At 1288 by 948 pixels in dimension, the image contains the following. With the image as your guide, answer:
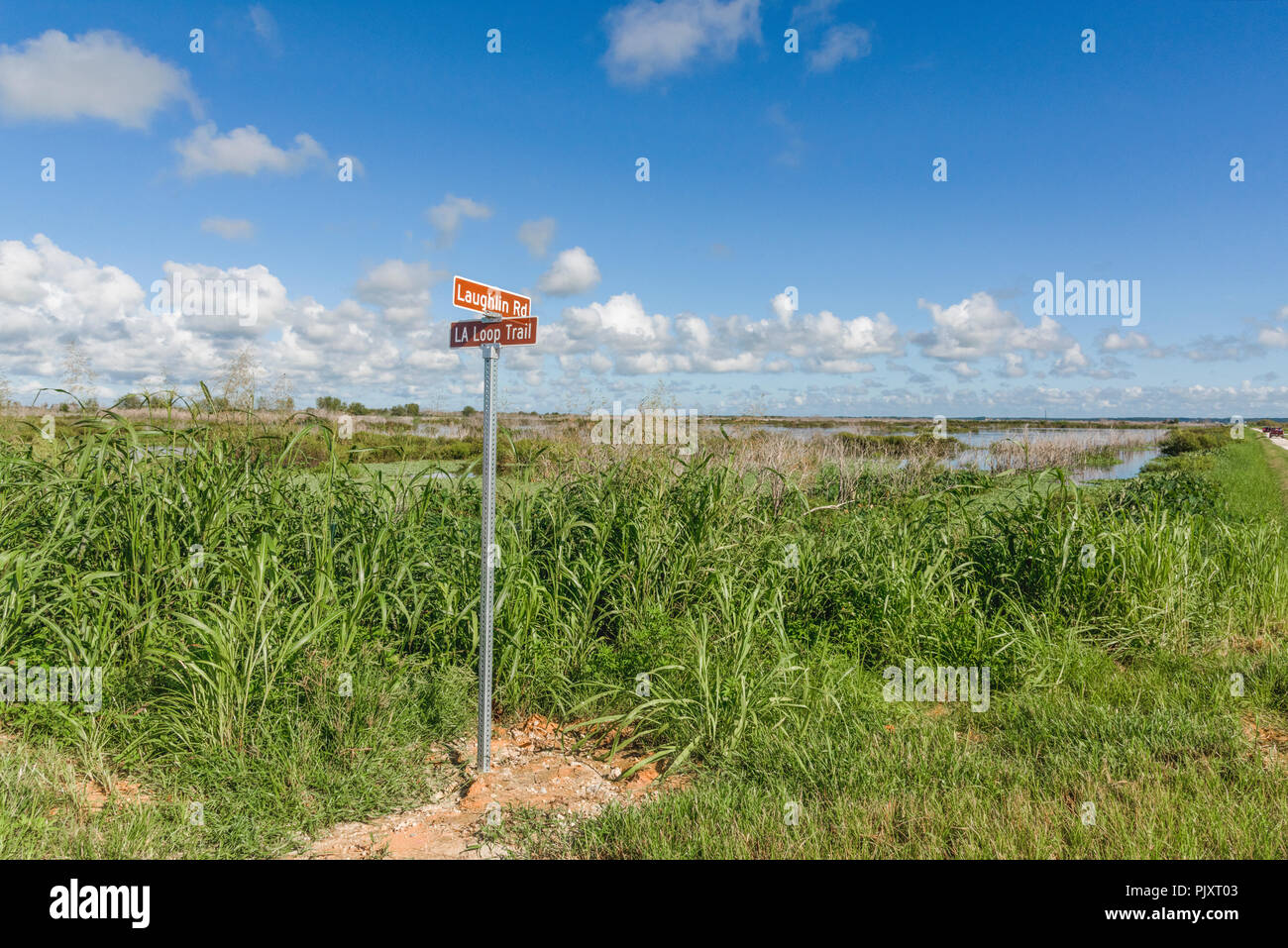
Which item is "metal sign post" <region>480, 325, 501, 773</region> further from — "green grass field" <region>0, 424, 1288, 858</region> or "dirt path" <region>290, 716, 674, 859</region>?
"green grass field" <region>0, 424, 1288, 858</region>

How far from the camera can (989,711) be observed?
4.32 meters

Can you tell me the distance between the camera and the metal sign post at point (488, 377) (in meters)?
3.49

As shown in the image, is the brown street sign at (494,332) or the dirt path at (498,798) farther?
the brown street sign at (494,332)

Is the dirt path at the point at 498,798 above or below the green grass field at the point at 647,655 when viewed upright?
below

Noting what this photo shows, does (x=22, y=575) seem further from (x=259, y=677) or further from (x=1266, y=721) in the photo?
(x=1266, y=721)

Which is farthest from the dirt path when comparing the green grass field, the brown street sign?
the brown street sign

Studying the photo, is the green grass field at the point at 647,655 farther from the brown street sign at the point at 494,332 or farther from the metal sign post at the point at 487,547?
the brown street sign at the point at 494,332

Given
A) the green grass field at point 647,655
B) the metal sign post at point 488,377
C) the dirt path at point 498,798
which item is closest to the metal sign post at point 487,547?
the metal sign post at point 488,377

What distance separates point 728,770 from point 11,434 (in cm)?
629

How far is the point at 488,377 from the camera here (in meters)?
3.55

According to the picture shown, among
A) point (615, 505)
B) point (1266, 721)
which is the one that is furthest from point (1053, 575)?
point (615, 505)

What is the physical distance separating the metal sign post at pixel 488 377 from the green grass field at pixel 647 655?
1.67ft

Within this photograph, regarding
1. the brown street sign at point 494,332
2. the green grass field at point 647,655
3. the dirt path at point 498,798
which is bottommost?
the dirt path at point 498,798

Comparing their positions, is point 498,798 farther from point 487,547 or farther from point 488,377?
point 488,377
